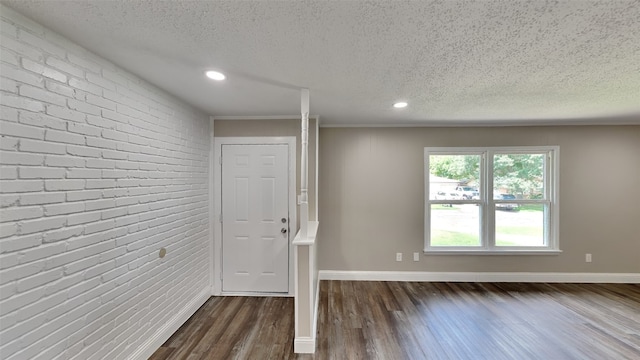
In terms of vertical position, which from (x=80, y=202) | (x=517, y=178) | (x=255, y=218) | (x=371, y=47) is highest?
(x=371, y=47)

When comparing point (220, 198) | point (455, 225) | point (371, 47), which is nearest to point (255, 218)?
point (220, 198)

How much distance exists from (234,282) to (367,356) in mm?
1890

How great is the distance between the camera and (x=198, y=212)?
308 centimetres

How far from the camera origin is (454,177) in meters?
3.93

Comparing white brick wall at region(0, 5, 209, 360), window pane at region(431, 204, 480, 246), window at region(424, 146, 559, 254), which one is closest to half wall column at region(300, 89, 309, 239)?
white brick wall at region(0, 5, 209, 360)

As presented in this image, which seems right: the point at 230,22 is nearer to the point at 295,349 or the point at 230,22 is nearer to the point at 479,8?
the point at 479,8

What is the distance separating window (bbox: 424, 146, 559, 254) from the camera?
3.87 metres

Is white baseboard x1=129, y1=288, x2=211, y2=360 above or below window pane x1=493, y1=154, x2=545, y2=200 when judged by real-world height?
below

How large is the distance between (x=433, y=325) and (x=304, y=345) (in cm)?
135

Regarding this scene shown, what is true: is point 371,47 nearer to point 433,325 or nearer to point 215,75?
point 215,75

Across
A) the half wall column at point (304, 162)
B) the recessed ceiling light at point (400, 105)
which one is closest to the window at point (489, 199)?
the recessed ceiling light at point (400, 105)

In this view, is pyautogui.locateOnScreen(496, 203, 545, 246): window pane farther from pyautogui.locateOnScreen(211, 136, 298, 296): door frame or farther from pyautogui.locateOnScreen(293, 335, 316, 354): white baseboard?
pyautogui.locateOnScreen(293, 335, 316, 354): white baseboard

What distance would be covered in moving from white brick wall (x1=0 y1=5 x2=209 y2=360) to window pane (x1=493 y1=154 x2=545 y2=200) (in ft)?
13.9

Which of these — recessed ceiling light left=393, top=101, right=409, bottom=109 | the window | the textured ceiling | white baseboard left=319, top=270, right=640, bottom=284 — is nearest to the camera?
the textured ceiling
